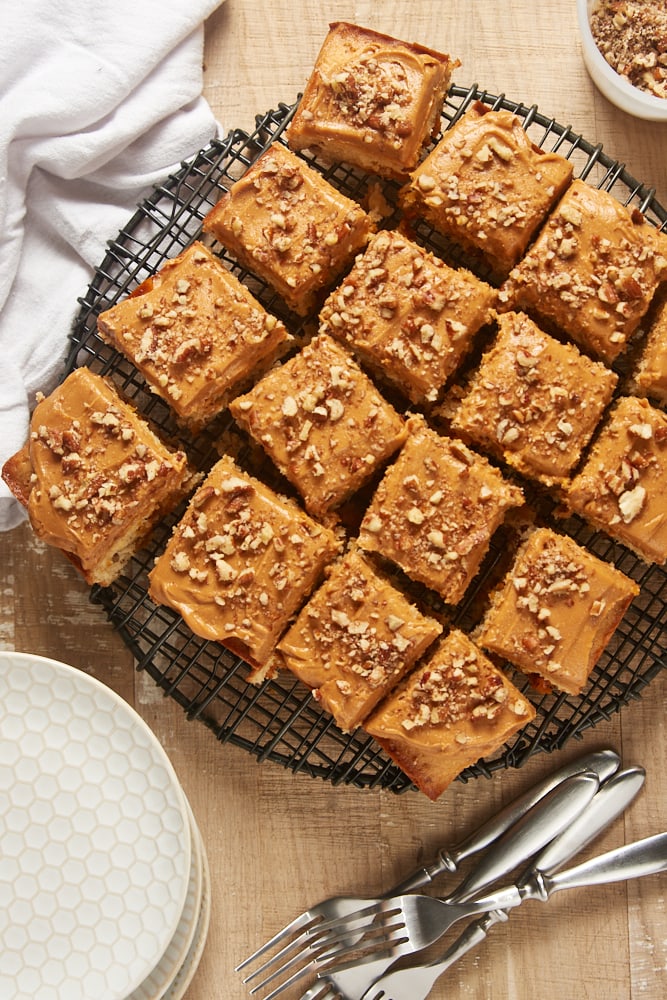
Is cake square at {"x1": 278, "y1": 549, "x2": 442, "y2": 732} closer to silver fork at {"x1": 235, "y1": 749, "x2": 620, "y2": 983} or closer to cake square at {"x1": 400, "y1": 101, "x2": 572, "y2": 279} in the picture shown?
silver fork at {"x1": 235, "y1": 749, "x2": 620, "y2": 983}

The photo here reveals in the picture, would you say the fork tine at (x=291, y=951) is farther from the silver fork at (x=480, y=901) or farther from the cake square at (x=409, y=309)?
the cake square at (x=409, y=309)

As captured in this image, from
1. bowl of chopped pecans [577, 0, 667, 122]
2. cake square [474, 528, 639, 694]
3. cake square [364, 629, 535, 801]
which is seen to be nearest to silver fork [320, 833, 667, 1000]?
cake square [364, 629, 535, 801]

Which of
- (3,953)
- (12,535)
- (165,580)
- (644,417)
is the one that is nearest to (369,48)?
(644,417)

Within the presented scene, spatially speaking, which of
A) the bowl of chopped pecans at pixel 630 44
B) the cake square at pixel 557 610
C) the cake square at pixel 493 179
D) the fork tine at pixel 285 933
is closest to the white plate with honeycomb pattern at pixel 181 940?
the fork tine at pixel 285 933

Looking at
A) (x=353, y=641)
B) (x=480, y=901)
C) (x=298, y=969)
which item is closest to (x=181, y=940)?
(x=298, y=969)

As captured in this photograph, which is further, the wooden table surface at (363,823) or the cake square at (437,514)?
the wooden table surface at (363,823)

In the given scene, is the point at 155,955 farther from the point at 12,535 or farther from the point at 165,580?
the point at 12,535
